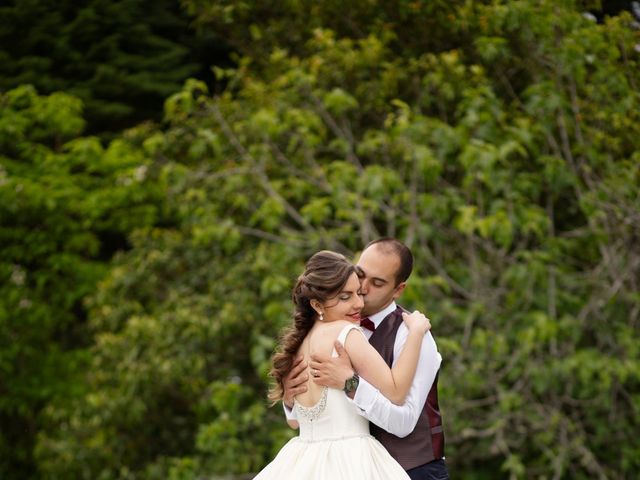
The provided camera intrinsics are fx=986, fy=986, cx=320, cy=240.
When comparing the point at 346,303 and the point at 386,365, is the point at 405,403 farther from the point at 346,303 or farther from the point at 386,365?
the point at 346,303

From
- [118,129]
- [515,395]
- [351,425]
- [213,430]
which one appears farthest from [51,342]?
[351,425]

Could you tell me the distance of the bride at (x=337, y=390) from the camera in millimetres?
3277

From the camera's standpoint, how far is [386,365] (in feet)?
10.8

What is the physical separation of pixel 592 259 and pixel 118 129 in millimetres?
6472

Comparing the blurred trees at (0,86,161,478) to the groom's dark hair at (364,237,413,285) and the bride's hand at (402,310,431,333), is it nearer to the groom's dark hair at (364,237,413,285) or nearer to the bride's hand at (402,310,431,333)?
the groom's dark hair at (364,237,413,285)

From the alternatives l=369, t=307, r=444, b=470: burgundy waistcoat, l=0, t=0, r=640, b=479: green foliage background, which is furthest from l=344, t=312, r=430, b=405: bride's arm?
l=0, t=0, r=640, b=479: green foliage background

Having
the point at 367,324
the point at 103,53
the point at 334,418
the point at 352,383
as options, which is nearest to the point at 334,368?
the point at 352,383

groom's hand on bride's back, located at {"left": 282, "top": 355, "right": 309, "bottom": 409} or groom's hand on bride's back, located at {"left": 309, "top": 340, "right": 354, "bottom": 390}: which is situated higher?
groom's hand on bride's back, located at {"left": 309, "top": 340, "right": 354, "bottom": 390}

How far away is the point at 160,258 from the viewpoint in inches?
375

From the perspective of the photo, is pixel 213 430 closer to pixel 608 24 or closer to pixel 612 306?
pixel 612 306

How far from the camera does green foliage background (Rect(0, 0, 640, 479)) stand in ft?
24.6

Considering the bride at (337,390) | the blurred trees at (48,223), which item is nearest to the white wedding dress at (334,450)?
the bride at (337,390)

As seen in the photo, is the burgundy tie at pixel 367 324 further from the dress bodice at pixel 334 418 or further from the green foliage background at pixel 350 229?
the green foliage background at pixel 350 229

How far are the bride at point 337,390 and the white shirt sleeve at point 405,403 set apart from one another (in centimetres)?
4
